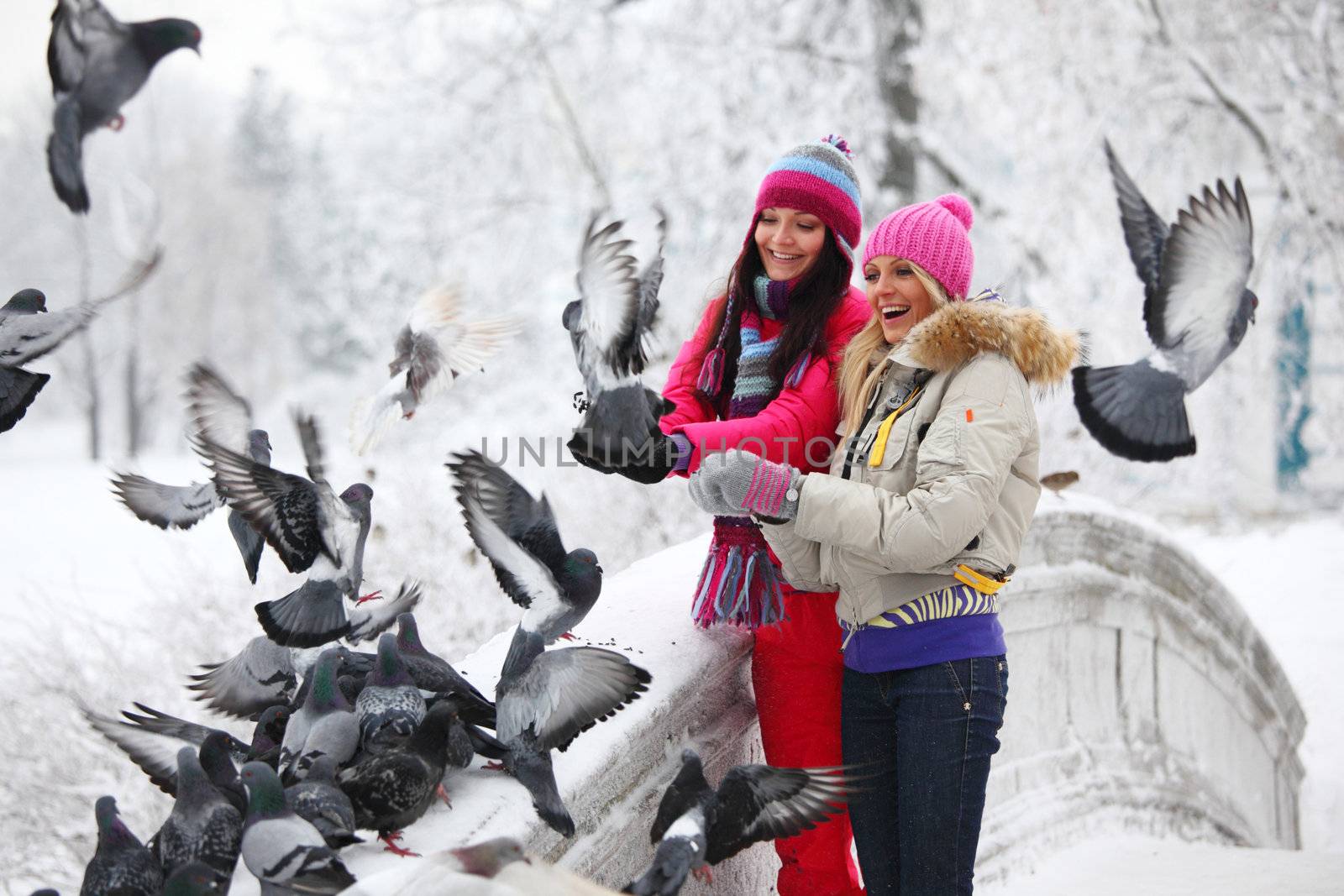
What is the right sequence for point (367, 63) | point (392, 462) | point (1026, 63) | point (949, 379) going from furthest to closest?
point (367, 63) < point (1026, 63) < point (392, 462) < point (949, 379)

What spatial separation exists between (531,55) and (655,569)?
661 cm

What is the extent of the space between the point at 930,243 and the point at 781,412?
1.50 ft

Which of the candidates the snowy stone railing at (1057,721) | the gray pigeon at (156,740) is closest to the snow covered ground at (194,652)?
the snowy stone railing at (1057,721)

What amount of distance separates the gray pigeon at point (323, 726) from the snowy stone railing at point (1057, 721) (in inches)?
7.8

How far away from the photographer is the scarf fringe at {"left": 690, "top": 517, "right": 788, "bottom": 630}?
2.36m

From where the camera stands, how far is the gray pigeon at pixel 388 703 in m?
1.88

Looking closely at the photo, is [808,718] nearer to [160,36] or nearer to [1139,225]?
[1139,225]

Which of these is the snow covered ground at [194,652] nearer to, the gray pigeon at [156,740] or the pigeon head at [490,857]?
the gray pigeon at [156,740]

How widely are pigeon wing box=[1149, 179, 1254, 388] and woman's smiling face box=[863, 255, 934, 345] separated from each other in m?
0.83

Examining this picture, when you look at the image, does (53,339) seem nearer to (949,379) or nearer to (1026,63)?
(949,379)

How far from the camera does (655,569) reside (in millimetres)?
2967

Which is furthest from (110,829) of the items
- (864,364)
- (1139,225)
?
(1139,225)

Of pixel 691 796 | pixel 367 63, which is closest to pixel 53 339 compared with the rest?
pixel 691 796

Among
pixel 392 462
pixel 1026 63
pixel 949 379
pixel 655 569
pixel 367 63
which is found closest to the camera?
pixel 949 379
